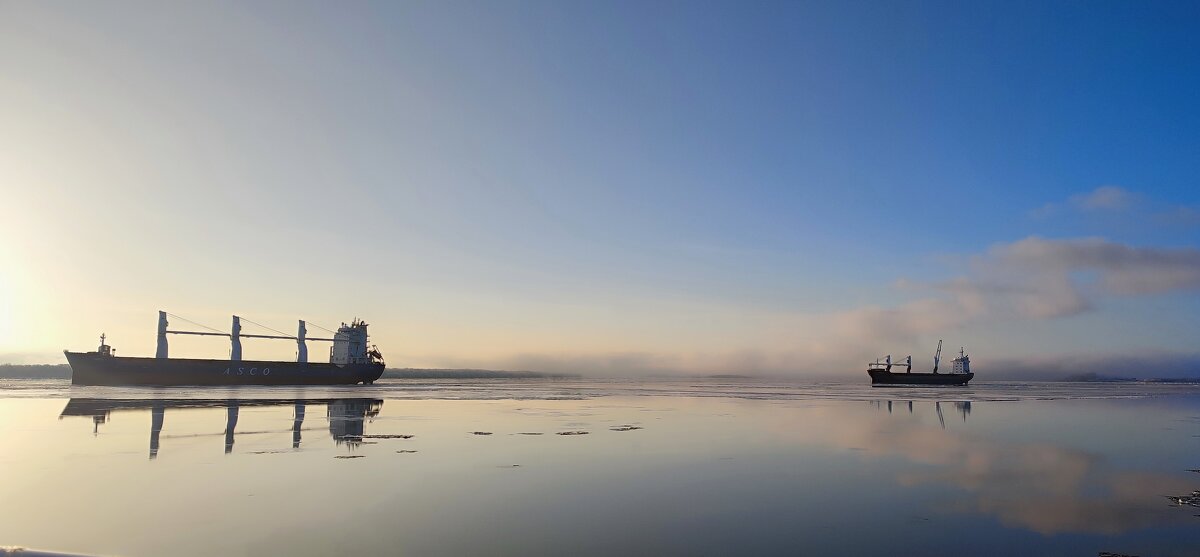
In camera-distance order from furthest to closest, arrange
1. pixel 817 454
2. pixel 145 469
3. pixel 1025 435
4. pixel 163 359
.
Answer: pixel 163 359 → pixel 1025 435 → pixel 817 454 → pixel 145 469

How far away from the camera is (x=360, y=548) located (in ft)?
31.9

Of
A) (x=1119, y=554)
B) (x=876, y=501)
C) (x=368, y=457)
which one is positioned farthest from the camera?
(x=368, y=457)

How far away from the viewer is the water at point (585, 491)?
399 inches

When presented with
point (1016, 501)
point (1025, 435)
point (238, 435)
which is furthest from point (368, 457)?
point (1025, 435)

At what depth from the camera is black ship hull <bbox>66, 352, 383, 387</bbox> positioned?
89.0 m

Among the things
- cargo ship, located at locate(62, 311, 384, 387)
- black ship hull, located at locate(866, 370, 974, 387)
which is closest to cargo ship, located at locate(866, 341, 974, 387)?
black ship hull, located at locate(866, 370, 974, 387)

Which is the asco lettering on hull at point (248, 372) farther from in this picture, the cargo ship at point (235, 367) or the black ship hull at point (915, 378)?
the black ship hull at point (915, 378)

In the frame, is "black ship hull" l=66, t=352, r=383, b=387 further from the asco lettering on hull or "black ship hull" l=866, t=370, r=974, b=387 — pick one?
"black ship hull" l=866, t=370, r=974, b=387

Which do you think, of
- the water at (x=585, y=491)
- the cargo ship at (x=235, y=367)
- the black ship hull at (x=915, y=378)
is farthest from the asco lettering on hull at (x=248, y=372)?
the black ship hull at (x=915, y=378)

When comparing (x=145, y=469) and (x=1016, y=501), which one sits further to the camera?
(x=145, y=469)

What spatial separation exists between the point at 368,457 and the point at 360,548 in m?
9.60

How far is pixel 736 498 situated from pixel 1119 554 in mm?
6137

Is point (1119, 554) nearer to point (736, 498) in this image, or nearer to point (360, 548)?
Answer: point (736, 498)

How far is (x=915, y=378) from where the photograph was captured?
484ft
